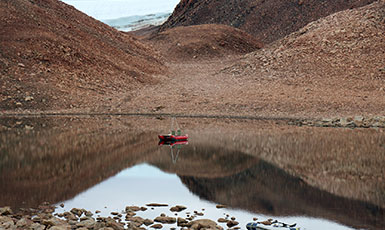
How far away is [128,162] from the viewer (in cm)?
1762

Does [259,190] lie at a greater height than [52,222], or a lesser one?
greater

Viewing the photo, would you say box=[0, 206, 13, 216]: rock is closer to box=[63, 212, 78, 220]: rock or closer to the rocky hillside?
box=[63, 212, 78, 220]: rock

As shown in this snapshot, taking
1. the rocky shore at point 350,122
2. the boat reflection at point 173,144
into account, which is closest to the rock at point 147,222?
the boat reflection at point 173,144

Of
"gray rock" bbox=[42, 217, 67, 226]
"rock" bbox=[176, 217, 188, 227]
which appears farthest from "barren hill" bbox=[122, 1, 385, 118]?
"gray rock" bbox=[42, 217, 67, 226]

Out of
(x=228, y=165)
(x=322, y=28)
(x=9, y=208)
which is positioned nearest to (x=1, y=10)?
(x=322, y=28)

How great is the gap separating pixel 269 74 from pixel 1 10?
21654 mm

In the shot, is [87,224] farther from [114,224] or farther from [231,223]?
[231,223]

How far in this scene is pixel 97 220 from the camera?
11.1 m

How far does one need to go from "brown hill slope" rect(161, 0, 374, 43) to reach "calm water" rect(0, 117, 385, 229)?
62.3 meters

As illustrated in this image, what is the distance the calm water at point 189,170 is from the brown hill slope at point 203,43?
111 feet

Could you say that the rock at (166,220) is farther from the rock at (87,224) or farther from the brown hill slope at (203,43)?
the brown hill slope at (203,43)

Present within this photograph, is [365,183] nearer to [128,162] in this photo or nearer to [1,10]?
[128,162]

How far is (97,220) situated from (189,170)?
5459 mm

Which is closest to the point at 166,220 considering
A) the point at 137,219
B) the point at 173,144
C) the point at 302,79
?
the point at 137,219
